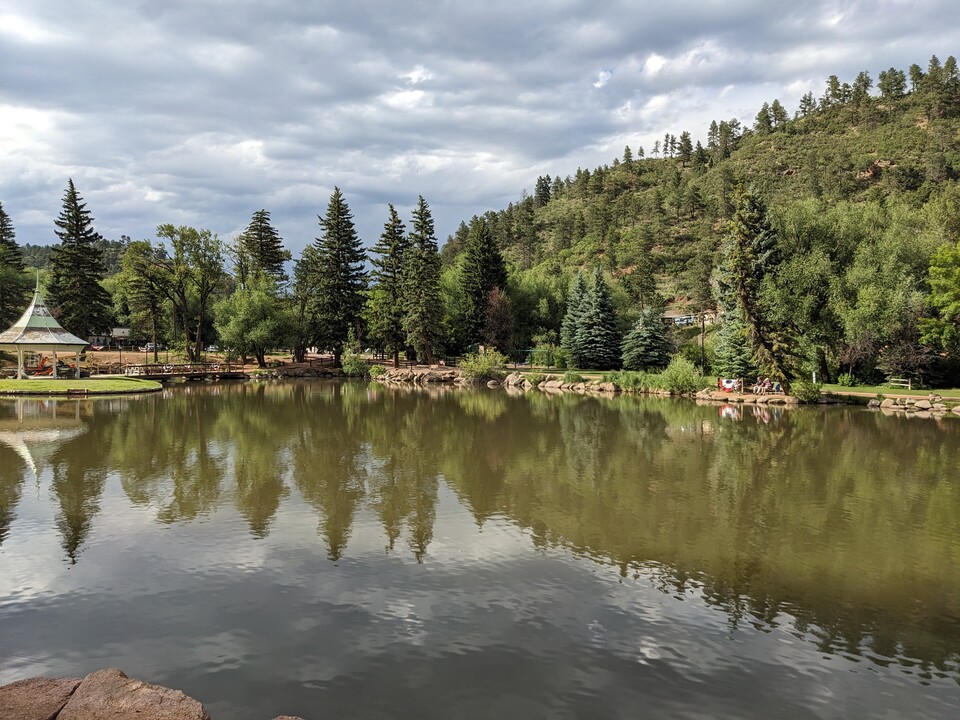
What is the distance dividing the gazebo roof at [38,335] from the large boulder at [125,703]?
45395 millimetres

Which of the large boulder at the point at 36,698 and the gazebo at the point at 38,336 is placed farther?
the gazebo at the point at 38,336

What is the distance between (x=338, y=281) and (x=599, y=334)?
27.8 meters

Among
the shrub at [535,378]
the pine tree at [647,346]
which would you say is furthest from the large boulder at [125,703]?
the pine tree at [647,346]

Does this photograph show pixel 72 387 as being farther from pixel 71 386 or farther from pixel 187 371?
pixel 187 371

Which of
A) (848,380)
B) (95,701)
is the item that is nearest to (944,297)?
(848,380)

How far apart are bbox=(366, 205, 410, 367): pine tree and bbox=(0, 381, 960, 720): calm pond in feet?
134

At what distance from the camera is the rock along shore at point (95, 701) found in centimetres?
488

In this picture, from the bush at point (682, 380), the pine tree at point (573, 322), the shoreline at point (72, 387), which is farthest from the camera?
the pine tree at point (573, 322)

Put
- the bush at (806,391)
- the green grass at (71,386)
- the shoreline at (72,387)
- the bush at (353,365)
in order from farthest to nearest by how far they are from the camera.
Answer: the bush at (353,365)
the green grass at (71,386)
the shoreline at (72,387)
the bush at (806,391)

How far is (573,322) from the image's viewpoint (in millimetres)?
59125

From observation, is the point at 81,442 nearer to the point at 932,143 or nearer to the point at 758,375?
the point at 758,375

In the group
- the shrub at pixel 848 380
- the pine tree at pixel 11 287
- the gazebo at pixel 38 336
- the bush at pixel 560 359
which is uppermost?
the pine tree at pixel 11 287

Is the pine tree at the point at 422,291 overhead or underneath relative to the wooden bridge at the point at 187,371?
overhead

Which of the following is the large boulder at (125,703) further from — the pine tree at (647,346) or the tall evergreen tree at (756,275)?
the pine tree at (647,346)
